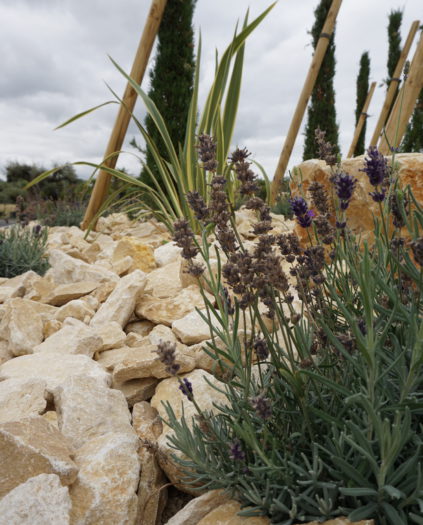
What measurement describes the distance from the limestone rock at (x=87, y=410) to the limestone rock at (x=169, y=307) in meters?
0.75

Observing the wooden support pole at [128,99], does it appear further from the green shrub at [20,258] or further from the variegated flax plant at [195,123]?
the green shrub at [20,258]

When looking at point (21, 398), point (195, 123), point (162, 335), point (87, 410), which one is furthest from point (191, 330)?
point (195, 123)

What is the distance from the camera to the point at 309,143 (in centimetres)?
1184

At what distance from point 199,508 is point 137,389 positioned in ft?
2.19

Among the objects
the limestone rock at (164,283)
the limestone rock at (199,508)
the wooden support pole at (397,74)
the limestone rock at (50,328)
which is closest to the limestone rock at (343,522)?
the limestone rock at (199,508)

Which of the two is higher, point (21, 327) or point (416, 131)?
point (416, 131)

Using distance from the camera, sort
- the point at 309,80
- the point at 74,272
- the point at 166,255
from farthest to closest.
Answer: the point at 309,80 → the point at 166,255 → the point at 74,272

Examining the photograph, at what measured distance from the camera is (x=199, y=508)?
119cm

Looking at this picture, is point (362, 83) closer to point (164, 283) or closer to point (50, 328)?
point (164, 283)

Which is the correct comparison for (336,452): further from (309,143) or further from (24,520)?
(309,143)

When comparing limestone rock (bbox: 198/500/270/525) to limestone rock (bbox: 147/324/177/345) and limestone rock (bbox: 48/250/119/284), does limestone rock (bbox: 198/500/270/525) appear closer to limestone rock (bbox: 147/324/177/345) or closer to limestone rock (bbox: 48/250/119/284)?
limestone rock (bbox: 147/324/177/345)

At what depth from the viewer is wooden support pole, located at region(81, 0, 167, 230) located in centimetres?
528

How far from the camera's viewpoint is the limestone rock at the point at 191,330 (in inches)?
80.6

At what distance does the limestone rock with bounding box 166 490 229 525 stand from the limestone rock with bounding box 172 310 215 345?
87 centimetres
